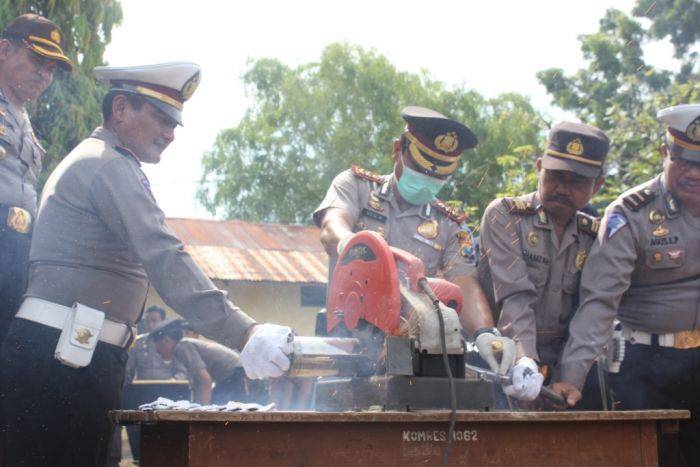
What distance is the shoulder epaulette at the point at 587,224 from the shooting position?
466cm

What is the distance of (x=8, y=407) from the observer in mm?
3117

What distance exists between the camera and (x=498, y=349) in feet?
12.0

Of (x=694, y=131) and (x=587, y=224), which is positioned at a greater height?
(x=694, y=131)

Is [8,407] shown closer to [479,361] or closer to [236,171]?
[479,361]

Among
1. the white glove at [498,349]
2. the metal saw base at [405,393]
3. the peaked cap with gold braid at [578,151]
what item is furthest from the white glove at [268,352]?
the peaked cap with gold braid at [578,151]

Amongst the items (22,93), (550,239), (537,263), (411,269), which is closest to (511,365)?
(411,269)

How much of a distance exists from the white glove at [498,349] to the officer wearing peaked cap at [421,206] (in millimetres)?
381

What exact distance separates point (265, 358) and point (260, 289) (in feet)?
50.0

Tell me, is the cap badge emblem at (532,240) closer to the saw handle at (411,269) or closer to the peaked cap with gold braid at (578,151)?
the peaked cap with gold braid at (578,151)

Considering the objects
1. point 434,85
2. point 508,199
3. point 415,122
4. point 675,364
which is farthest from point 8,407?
point 434,85

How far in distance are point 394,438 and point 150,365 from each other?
9317 mm

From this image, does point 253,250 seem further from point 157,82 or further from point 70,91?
point 157,82

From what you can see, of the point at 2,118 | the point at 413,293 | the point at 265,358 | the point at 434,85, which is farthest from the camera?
the point at 434,85

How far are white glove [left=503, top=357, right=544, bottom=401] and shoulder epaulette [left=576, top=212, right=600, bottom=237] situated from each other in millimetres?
1295
